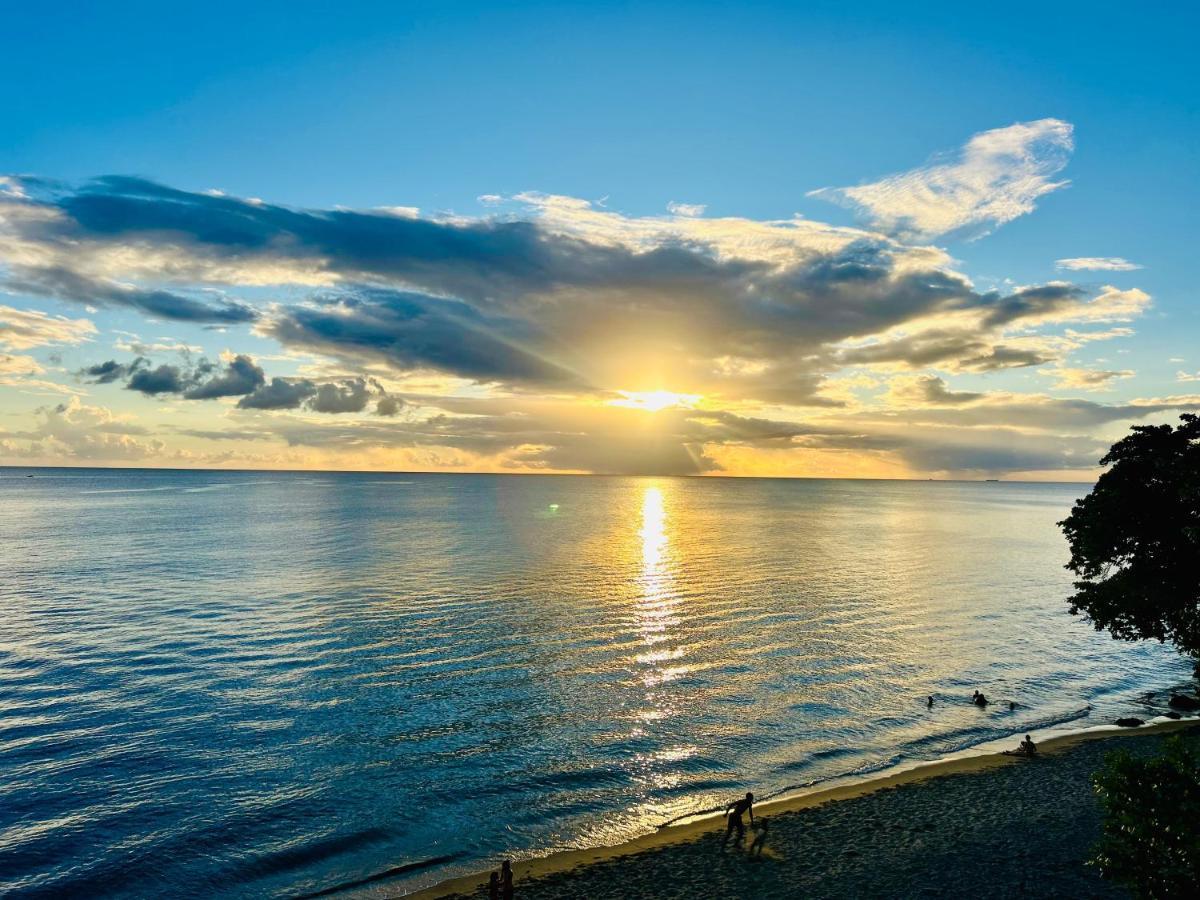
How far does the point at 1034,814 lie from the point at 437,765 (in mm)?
29714

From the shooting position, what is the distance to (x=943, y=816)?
33.1 meters

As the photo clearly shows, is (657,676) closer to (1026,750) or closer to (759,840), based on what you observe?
(759,840)

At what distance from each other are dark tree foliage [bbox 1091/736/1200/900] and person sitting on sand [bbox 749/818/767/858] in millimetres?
15460

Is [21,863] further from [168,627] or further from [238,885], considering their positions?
[168,627]

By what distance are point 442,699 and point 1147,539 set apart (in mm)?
44226

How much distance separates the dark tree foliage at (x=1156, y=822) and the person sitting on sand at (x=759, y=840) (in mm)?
15460

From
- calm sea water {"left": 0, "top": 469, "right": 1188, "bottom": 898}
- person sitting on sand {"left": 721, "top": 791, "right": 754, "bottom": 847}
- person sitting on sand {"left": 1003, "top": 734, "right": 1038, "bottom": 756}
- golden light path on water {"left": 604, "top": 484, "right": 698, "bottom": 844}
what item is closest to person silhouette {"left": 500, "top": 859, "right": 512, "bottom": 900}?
calm sea water {"left": 0, "top": 469, "right": 1188, "bottom": 898}

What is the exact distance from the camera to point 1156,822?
15992 mm

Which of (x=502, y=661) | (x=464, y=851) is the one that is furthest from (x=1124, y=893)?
(x=502, y=661)

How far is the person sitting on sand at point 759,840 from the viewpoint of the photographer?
29.7 metres

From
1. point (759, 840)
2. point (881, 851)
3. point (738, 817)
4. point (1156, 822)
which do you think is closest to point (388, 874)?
point (738, 817)

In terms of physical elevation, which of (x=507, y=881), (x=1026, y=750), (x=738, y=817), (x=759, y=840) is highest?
(x=507, y=881)

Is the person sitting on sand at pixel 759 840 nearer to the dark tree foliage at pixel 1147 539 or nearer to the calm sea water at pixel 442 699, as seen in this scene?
the calm sea water at pixel 442 699

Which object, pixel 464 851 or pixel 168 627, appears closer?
pixel 464 851
